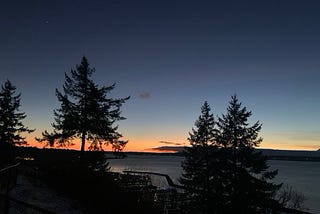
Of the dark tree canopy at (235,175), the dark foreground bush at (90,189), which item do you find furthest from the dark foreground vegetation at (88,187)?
the dark tree canopy at (235,175)

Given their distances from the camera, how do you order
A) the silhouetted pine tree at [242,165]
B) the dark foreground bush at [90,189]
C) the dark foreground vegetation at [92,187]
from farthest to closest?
the silhouetted pine tree at [242,165] < the dark foreground vegetation at [92,187] < the dark foreground bush at [90,189]

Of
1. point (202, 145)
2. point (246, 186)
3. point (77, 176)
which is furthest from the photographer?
point (202, 145)

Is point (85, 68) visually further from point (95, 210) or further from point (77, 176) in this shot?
point (95, 210)

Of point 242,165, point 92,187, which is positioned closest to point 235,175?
point 242,165

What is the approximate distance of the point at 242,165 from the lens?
26562 mm

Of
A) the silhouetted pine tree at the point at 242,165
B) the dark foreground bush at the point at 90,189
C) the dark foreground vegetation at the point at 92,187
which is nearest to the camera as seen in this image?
the dark foreground bush at the point at 90,189

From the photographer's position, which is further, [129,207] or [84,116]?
[84,116]

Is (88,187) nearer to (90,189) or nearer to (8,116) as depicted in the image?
(90,189)

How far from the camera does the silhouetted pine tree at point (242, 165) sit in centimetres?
2522

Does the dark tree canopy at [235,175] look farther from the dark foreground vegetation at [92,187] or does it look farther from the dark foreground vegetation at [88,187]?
the dark foreground vegetation at [88,187]

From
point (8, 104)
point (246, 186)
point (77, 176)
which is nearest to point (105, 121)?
point (77, 176)

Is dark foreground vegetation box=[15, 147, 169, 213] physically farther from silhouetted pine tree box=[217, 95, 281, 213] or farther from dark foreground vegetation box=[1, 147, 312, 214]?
silhouetted pine tree box=[217, 95, 281, 213]

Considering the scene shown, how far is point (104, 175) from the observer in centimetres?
1877

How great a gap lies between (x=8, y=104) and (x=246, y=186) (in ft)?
102
